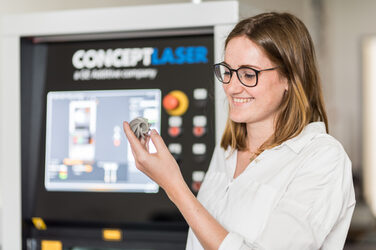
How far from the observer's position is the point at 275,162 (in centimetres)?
109

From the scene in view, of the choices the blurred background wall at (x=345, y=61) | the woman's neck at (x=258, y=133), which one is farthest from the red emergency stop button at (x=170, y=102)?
the blurred background wall at (x=345, y=61)

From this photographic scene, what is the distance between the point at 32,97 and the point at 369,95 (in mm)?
4752

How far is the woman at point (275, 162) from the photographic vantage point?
3.23 ft

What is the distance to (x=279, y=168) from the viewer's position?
3.53ft

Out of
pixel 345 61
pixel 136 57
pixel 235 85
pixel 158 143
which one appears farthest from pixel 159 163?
pixel 345 61

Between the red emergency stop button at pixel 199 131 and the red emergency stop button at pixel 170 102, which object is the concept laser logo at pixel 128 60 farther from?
the red emergency stop button at pixel 199 131

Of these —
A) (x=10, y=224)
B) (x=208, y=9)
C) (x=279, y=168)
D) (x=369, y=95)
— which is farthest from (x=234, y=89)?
(x=369, y=95)

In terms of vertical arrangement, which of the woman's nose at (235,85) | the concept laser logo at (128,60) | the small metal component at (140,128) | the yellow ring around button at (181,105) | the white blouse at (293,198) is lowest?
the white blouse at (293,198)

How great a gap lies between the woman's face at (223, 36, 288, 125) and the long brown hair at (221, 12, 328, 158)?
0.02 m

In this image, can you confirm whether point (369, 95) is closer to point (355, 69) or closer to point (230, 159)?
point (355, 69)

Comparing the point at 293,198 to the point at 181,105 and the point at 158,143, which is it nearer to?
the point at 158,143

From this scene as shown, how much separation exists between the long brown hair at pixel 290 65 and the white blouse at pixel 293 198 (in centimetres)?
3

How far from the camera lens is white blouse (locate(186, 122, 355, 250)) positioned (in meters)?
0.98

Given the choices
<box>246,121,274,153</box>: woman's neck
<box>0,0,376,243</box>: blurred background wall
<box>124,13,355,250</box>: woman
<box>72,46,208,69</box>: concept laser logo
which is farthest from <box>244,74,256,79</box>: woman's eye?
<box>0,0,376,243</box>: blurred background wall
